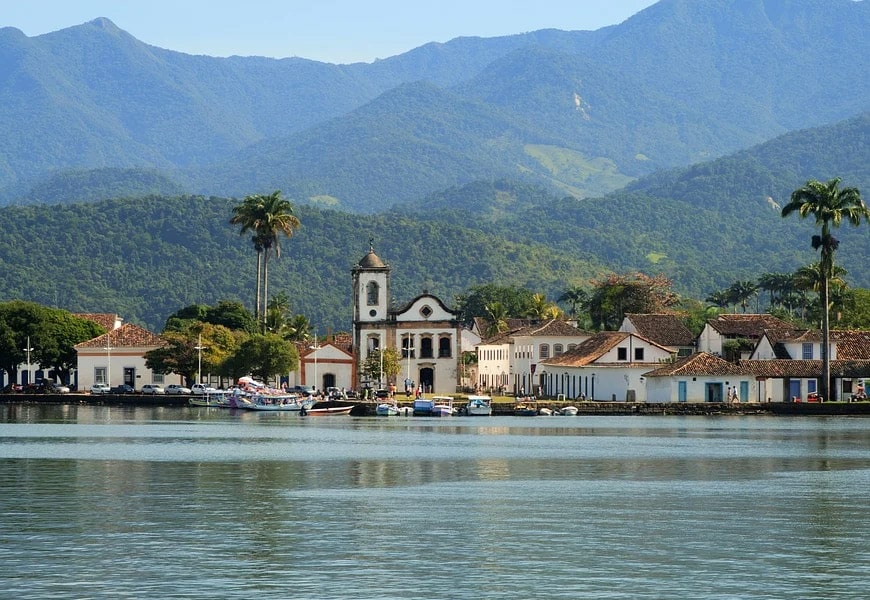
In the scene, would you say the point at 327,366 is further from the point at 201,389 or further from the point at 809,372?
the point at 809,372

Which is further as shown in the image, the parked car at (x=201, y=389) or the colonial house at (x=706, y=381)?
the parked car at (x=201, y=389)

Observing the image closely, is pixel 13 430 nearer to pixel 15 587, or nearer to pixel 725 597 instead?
pixel 15 587

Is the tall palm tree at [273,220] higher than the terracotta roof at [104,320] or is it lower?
higher

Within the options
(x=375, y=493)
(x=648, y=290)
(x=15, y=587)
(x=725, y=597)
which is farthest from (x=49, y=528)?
(x=648, y=290)

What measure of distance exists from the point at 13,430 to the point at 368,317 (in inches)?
2346

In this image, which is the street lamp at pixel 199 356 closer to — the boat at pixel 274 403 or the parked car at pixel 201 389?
the parked car at pixel 201 389

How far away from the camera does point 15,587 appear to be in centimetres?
3262

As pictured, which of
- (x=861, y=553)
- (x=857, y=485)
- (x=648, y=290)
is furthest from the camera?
(x=648, y=290)

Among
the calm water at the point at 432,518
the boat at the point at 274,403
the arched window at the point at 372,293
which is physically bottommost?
the calm water at the point at 432,518

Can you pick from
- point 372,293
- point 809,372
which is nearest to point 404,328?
point 372,293

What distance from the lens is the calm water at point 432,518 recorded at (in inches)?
1329

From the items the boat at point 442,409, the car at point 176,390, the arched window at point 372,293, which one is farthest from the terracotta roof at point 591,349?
the car at point 176,390

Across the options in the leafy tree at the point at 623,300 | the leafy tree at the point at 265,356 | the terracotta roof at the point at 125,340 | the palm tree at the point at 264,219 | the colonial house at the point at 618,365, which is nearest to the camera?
the colonial house at the point at 618,365

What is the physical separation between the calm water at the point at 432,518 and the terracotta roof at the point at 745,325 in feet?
167
